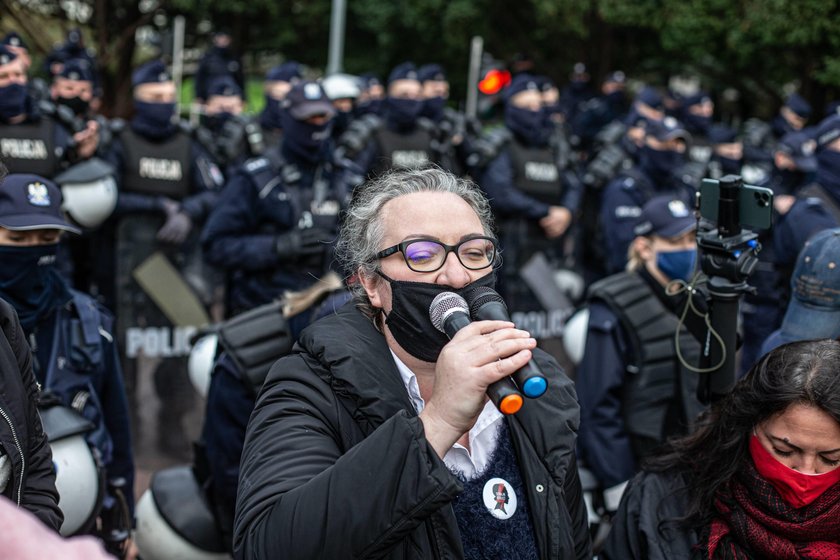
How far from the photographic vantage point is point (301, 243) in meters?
5.92

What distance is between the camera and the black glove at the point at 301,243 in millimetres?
5902

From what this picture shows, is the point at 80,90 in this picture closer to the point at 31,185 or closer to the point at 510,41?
the point at 31,185

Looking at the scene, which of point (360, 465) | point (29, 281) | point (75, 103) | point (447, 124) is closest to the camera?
point (360, 465)

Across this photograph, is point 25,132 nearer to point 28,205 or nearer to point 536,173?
point 28,205

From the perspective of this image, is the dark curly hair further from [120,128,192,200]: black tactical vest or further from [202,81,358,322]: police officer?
[120,128,192,200]: black tactical vest

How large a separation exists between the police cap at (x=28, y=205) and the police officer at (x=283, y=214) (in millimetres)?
2159

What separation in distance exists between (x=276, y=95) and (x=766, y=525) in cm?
903

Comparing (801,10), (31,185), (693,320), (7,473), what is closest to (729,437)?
(693,320)

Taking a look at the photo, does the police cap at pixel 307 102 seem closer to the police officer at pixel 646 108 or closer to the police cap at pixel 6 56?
the police cap at pixel 6 56

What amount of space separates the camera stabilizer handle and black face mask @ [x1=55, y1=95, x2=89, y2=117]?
22.5 feet

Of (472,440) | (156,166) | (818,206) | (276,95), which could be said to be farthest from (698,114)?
(472,440)

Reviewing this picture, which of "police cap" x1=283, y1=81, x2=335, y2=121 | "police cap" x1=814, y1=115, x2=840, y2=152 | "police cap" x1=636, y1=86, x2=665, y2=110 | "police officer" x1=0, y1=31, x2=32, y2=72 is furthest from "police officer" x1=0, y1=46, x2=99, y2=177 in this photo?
"police cap" x1=636, y1=86, x2=665, y2=110

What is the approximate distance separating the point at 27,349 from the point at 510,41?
22.2 metres

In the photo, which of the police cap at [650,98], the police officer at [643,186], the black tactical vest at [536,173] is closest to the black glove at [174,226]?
the black tactical vest at [536,173]
